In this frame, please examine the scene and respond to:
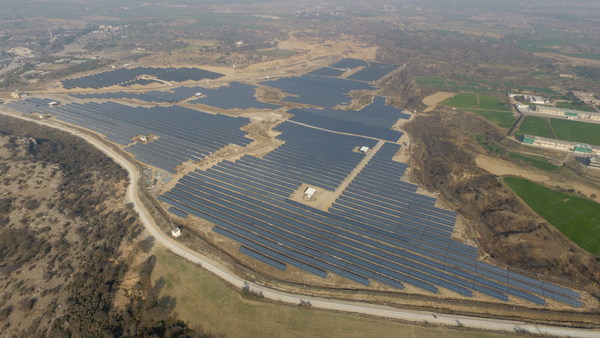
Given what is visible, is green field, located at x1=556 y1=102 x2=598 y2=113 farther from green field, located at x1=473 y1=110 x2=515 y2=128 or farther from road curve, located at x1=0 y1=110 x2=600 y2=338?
road curve, located at x1=0 y1=110 x2=600 y2=338

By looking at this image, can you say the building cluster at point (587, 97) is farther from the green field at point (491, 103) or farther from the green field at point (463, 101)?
the green field at point (463, 101)

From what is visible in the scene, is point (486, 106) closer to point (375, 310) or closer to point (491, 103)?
point (491, 103)

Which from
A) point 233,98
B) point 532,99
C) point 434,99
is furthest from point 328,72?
point 532,99

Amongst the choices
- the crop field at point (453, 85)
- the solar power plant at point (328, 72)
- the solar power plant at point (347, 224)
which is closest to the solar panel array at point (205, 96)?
the solar power plant at point (347, 224)

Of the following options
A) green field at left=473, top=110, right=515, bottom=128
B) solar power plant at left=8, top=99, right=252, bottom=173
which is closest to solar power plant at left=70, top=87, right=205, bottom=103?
solar power plant at left=8, top=99, right=252, bottom=173

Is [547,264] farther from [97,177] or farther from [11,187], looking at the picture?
[11,187]

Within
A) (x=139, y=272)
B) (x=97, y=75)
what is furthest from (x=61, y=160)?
(x=97, y=75)
